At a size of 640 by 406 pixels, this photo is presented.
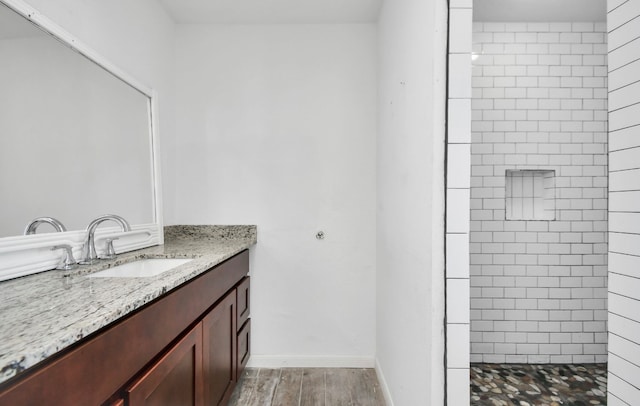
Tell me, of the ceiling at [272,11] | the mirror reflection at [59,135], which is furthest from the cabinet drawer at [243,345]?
the ceiling at [272,11]

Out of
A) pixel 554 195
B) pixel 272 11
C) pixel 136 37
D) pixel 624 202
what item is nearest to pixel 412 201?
pixel 624 202

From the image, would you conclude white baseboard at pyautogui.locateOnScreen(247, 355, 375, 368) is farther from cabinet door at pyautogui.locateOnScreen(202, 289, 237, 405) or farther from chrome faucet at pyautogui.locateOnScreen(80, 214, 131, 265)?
chrome faucet at pyautogui.locateOnScreen(80, 214, 131, 265)

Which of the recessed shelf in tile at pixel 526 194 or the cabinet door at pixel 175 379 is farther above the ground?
the recessed shelf in tile at pixel 526 194

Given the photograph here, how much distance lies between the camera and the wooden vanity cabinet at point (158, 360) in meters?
0.61

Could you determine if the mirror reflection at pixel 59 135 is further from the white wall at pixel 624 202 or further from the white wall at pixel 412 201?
the white wall at pixel 624 202

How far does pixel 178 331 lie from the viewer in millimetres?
1128

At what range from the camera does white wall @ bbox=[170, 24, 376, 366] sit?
2357mm

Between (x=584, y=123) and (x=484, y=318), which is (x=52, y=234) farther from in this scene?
(x=584, y=123)

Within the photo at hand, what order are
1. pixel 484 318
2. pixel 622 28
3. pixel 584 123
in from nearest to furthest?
pixel 622 28, pixel 584 123, pixel 484 318

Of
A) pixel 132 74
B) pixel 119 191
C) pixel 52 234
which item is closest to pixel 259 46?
pixel 132 74

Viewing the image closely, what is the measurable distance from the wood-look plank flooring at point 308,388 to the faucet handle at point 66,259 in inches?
49.6

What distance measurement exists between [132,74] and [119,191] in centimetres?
70

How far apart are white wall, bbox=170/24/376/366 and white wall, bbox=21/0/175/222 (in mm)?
111

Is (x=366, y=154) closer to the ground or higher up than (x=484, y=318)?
higher up
